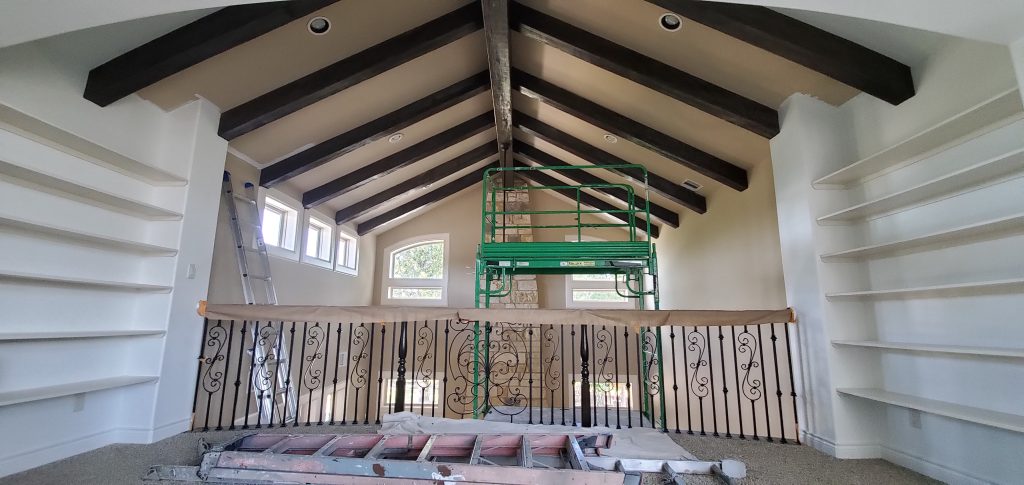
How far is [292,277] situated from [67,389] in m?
3.17

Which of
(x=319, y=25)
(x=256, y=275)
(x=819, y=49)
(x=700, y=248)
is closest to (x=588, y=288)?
(x=700, y=248)

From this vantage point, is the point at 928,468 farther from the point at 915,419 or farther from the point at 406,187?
the point at 406,187

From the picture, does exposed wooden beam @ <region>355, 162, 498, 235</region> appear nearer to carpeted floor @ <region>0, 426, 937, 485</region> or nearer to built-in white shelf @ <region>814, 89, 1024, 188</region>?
carpeted floor @ <region>0, 426, 937, 485</region>

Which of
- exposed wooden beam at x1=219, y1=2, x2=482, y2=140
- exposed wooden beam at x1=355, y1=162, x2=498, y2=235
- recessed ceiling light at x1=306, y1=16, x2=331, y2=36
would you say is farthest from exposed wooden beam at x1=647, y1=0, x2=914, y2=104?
exposed wooden beam at x1=355, y1=162, x2=498, y2=235

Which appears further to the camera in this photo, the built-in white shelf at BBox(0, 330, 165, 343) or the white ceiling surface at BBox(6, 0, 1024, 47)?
the built-in white shelf at BBox(0, 330, 165, 343)

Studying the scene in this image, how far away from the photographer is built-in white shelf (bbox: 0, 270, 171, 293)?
239cm

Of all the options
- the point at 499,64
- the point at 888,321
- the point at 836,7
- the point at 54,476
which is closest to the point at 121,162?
the point at 54,476

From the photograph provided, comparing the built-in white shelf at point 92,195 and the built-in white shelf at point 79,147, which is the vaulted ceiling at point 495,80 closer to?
the built-in white shelf at point 79,147

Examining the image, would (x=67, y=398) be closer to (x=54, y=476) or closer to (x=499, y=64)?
(x=54, y=476)

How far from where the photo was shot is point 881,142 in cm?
284

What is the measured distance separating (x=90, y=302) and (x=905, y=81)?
5.70 meters

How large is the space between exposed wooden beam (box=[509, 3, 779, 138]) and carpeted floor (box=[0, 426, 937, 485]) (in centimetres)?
252

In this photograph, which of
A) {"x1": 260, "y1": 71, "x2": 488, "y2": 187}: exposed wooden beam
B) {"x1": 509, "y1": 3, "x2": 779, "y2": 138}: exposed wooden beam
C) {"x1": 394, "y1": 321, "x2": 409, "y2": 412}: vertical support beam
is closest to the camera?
{"x1": 394, "y1": 321, "x2": 409, "y2": 412}: vertical support beam

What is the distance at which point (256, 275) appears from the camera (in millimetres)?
4715
